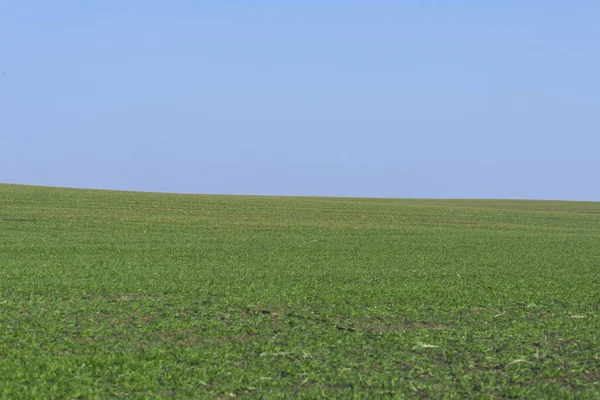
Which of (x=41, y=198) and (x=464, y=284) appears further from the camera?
(x=41, y=198)

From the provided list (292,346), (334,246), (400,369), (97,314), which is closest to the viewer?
(400,369)

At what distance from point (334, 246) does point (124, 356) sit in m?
16.2

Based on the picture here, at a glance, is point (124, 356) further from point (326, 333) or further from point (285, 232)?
point (285, 232)

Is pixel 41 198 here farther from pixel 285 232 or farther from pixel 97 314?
pixel 97 314

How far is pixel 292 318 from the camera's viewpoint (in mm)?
11523

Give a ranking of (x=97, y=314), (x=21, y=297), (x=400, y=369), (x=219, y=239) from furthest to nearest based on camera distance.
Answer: (x=219, y=239) < (x=21, y=297) < (x=97, y=314) < (x=400, y=369)

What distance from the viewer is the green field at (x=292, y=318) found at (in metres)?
8.10

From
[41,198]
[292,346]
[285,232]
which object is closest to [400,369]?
[292,346]

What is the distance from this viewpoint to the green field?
810 cm

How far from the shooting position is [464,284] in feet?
52.5

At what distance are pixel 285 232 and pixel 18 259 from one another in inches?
501

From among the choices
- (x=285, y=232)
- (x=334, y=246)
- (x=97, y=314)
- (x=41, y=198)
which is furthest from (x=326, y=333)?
(x=41, y=198)

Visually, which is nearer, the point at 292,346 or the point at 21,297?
the point at 292,346

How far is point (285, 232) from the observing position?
3002 cm
